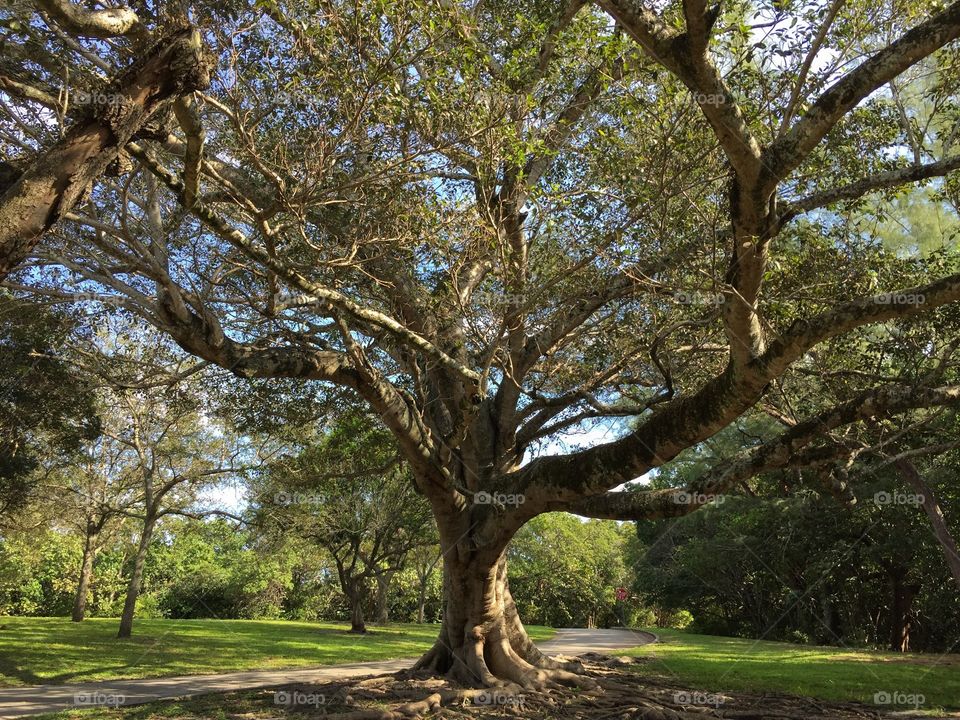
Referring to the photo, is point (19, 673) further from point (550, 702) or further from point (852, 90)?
point (852, 90)

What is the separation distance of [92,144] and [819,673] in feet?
46.3

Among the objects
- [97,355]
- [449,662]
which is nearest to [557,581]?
[449,662]

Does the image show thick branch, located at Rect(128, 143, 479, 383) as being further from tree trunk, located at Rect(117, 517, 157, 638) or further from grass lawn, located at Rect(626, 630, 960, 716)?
tree trunk, located at Rect(117, 517, 157, 638)

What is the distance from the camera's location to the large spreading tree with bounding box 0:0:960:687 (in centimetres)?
622

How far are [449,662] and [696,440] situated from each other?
18.7 feet


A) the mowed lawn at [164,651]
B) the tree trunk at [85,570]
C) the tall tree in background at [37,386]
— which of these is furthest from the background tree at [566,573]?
the tall tree in background at [37,386]

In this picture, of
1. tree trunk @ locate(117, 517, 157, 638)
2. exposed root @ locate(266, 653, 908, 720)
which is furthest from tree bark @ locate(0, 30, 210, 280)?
tree trunk @ locate(117, 517, 157, 638)

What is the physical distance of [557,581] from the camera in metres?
36.3

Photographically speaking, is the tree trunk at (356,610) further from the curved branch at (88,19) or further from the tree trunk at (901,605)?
the curved branch at (88,19)

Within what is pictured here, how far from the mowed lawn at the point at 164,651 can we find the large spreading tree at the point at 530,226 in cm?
561

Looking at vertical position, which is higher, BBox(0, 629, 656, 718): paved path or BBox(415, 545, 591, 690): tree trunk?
BBox(415, 545, 591, 690): tree trunk

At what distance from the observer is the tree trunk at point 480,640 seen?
33.1 ft

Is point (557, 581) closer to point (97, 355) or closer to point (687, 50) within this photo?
point (97, 355)

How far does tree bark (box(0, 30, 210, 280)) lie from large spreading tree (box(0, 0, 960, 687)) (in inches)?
49.0
